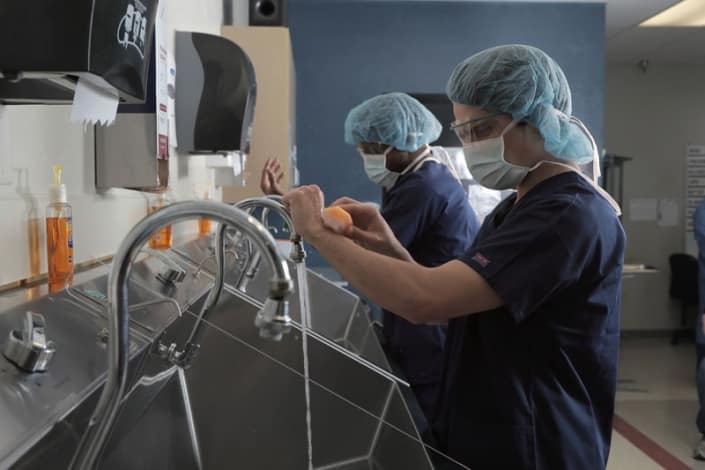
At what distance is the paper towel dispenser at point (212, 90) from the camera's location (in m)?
2.28

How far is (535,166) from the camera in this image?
4.11 ft

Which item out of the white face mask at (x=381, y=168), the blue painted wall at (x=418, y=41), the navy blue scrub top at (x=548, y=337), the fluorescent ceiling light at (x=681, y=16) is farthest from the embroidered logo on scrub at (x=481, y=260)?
the fluorescent ceiling light at (x=681, y=16)

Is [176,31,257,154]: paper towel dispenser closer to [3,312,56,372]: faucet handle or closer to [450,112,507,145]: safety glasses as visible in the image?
[450,112,507,145]: safety glasses

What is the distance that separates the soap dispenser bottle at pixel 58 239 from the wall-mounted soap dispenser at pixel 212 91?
1176 mm

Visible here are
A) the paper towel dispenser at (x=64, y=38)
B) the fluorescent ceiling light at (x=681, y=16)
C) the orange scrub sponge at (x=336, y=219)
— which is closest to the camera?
the paper towel dispenser at (x=64, y=38)

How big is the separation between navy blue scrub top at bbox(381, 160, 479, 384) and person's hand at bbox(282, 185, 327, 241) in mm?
795

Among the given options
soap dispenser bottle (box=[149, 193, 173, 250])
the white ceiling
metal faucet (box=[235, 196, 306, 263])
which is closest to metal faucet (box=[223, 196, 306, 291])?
metal faucet (box=[235, 196, 306, 263])

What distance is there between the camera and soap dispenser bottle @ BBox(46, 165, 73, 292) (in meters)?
1.12

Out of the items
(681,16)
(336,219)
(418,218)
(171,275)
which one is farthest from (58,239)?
(681,16)

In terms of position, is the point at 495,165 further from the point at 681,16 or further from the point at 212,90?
the point at 681,16

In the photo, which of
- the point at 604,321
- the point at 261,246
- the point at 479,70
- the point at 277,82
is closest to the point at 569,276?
the point at 604,321

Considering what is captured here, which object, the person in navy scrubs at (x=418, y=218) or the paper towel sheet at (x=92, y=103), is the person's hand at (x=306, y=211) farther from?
the person in navy scrubs at (x=418, y=218)

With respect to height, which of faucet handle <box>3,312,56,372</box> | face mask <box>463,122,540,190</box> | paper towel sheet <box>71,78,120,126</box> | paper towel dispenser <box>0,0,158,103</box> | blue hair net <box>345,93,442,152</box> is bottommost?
faucet handle <box>3,312,56,372</box>

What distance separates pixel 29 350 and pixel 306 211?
0.57 meters
